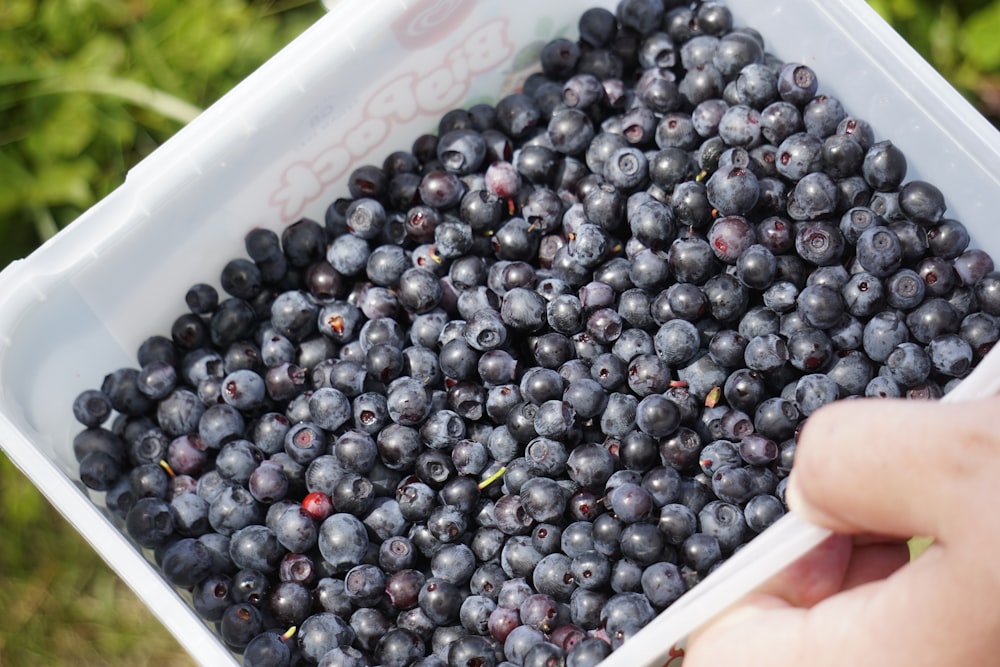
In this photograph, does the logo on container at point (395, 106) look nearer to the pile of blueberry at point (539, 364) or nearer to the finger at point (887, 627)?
Answer: the pile of blueberry at point (539, 364)

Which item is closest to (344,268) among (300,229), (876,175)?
(300,229)

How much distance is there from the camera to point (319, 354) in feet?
5.97

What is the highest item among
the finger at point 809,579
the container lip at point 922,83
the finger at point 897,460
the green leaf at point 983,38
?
the green leaf at point 983,38

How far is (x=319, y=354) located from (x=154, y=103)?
0.84 meters

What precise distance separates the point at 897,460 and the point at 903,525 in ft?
0.29

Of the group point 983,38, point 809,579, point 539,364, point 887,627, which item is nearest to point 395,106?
point 539,364

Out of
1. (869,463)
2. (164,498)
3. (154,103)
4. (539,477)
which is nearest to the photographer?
(869,463)

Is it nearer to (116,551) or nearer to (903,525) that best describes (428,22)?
(116,551)

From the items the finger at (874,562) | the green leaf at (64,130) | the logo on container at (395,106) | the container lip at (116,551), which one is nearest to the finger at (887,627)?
the finger at (874,562)

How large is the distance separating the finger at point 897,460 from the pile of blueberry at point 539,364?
1.50ft

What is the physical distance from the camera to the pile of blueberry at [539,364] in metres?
1.55

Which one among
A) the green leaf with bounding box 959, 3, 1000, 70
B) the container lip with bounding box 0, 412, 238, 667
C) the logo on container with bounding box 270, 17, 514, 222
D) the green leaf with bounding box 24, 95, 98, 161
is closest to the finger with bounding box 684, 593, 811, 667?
the container lip with bounding box 0, 412, 238, 667

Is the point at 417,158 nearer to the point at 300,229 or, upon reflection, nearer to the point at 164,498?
the point at 300,229

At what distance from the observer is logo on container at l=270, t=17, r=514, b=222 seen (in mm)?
1820
